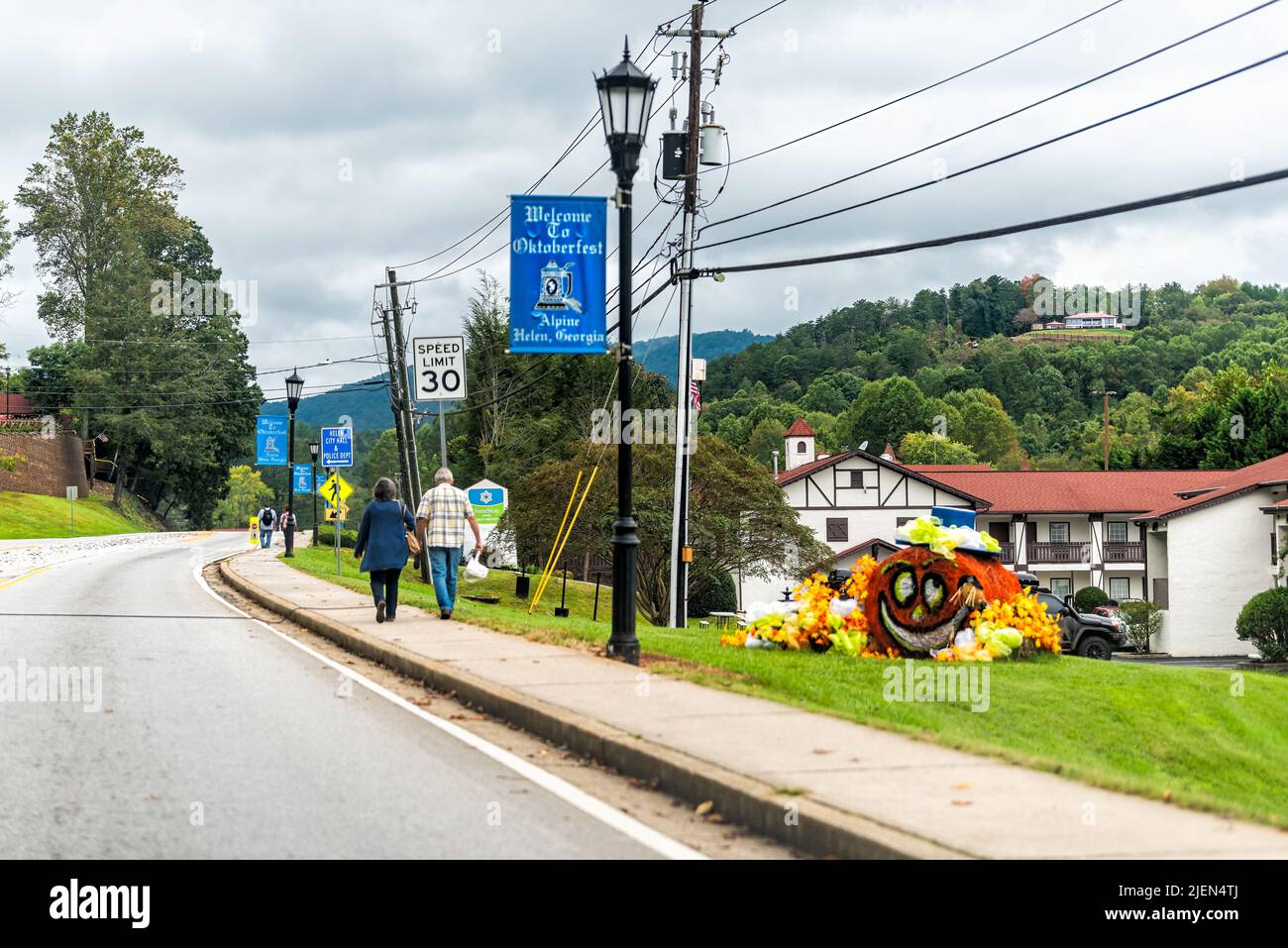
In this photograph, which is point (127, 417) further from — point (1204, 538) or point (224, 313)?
point (1204, 538)

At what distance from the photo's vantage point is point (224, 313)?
9756 cm

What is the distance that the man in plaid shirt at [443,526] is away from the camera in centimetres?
1725

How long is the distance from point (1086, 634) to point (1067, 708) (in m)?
19.8

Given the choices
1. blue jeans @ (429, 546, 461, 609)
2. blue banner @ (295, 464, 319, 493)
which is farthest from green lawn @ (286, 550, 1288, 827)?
blue banner @ (295, 464, 319, 493)

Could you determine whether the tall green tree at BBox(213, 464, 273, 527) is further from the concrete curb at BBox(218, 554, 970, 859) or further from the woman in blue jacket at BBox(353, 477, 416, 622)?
the concrete curb at BBox(218, 554, 970, 859)

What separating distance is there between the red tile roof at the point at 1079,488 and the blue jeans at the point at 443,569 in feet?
171

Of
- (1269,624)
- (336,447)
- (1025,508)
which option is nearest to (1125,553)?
(1025,508)

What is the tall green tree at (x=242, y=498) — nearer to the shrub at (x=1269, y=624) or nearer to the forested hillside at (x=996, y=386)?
the forested hillside at (x=996, y=386)

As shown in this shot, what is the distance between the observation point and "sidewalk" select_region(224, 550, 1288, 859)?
604 cm

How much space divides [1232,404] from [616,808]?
77850mm

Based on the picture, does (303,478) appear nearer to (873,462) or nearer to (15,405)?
(873,462)

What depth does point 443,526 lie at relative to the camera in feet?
56.7
